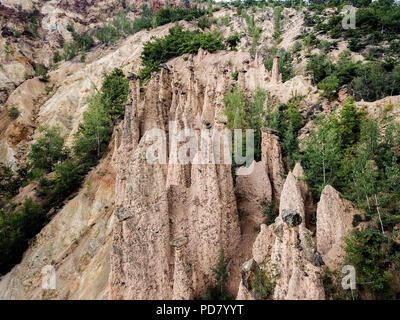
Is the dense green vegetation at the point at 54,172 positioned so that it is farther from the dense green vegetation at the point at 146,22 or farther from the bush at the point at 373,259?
the dense green vegetation at the point at 146,22

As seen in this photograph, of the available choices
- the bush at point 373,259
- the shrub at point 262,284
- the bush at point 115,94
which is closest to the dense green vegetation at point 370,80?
the bush at point 373,259

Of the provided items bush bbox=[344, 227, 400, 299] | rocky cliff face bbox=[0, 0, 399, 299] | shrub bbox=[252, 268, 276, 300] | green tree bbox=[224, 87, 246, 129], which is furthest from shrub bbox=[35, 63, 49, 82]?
bush bbox=[344, 227, 400, 299]

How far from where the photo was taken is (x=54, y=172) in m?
28.7

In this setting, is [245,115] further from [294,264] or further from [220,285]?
[294,264]

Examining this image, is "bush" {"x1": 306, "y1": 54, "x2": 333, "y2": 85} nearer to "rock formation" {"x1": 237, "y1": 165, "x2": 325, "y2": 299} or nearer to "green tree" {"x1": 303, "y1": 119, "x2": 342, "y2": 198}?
"green tree" {"x1": 303, "y1": 119, "x2": 342, "y2": 198}

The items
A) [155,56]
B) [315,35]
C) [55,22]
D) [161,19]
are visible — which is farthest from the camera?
[55,22]

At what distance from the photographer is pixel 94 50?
68062 millimetres

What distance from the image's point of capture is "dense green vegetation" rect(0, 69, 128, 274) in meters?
23.7

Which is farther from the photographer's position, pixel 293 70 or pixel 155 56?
pixel 293 70

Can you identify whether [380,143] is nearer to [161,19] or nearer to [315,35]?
[315,35]

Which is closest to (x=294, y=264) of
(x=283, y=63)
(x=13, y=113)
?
(x=283, y=63)
